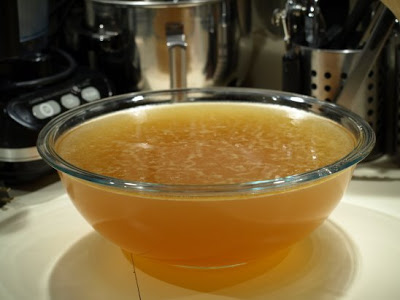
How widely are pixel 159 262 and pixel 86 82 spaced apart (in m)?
0.38

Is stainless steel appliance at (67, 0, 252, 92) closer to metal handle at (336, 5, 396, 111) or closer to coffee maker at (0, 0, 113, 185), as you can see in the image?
coffee maker at (0, 0, 113, 185)

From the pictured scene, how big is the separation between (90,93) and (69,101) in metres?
0.04

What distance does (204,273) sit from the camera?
0.60m

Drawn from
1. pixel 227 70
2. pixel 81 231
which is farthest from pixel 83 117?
pixel 227 70

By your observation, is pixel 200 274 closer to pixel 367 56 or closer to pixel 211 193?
pixel 211 193

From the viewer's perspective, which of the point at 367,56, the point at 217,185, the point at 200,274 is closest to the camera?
the point at 217,185

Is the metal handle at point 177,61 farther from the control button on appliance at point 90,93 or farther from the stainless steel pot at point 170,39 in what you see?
the control button on appliance at point 90,93

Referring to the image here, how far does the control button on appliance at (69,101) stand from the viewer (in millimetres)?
861

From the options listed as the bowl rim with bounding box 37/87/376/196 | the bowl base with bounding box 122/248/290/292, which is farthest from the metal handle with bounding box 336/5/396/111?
the bowl base with bounding box 122/248/290/292

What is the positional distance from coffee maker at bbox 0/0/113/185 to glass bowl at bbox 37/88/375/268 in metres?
0.14

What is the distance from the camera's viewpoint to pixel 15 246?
690mm

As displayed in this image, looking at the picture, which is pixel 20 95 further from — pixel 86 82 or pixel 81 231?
pixel 81 231

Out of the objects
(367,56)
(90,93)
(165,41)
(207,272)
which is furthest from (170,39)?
(207,272)

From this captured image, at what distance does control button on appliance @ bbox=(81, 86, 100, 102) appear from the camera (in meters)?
0.89
